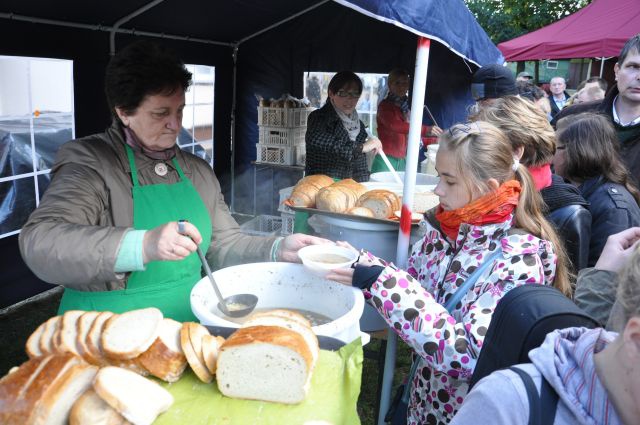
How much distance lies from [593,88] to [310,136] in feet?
12.0

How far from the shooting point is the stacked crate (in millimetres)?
5535

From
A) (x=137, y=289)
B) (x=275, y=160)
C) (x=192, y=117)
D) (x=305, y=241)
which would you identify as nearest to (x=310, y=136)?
(x=275, y=160)

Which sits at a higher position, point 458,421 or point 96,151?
point 96,151

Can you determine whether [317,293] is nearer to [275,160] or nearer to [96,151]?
[96,151]

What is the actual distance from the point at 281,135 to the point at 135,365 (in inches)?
185

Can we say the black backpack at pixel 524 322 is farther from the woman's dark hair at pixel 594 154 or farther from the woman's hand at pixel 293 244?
the woman's dark hair at pixel 594 154

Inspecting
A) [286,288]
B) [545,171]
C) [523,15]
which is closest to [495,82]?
[545,171]

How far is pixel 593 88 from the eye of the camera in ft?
18.3

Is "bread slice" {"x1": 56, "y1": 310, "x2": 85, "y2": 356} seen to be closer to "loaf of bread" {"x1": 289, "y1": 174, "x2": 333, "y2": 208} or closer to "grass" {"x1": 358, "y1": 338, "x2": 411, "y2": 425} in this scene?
"loaf of bread" {"x1": 289, "y1": 174, "x2": 333, "y2": 208}

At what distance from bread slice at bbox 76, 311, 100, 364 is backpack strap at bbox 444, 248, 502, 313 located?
106 cm

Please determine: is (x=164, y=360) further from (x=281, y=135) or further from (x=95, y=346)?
(x=281, y=135)

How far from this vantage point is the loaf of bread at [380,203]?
2.30 meters

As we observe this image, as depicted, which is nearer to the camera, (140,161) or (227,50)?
(140,161)

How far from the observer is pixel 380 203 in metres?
2.32
